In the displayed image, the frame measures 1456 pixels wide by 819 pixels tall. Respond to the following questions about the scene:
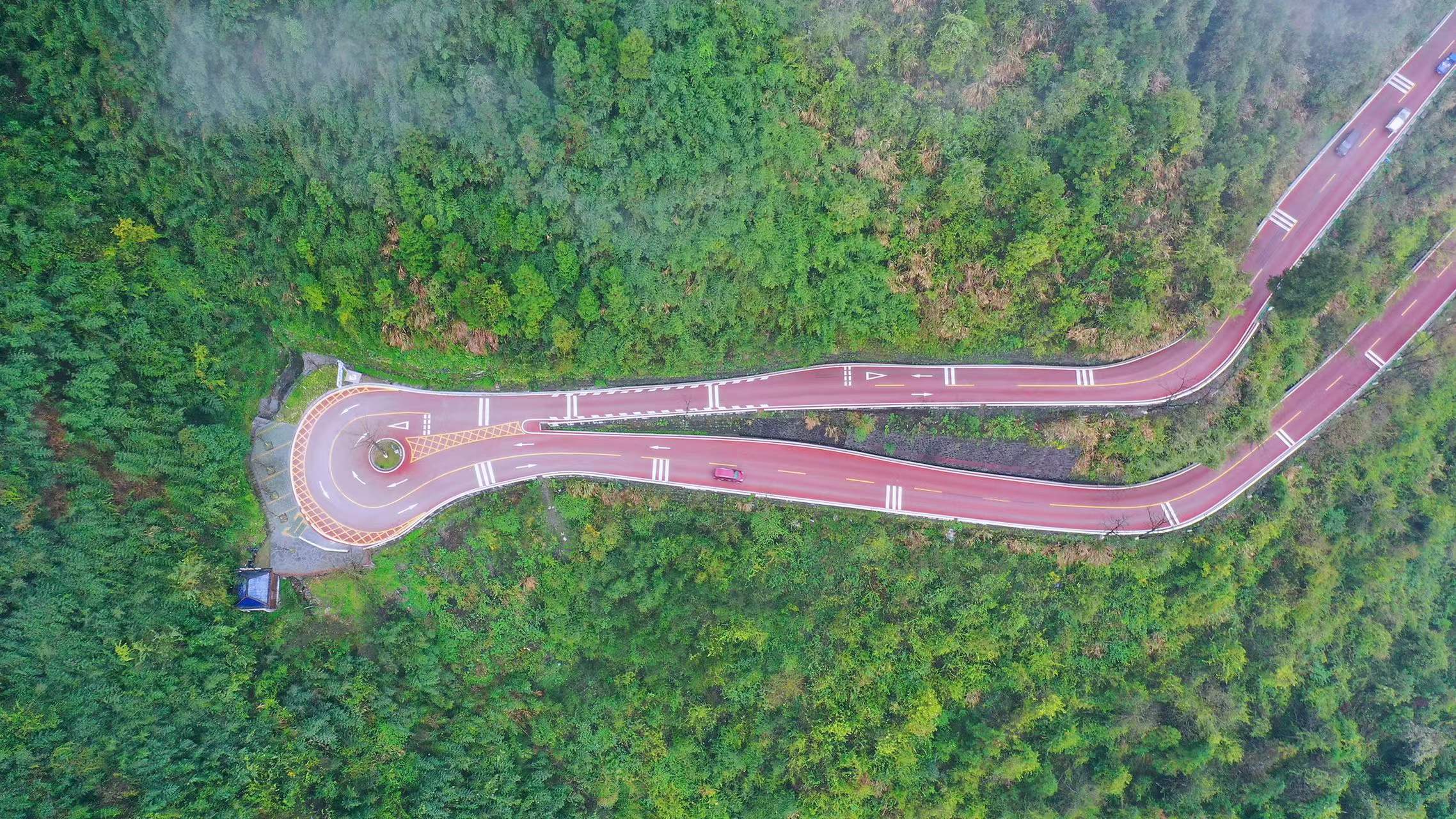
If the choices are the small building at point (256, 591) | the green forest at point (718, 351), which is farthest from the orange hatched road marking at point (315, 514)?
the small building at point (256, 591)

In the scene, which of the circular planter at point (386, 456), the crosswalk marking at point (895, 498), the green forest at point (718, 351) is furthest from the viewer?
the crosswalk marking at point (895, 498)

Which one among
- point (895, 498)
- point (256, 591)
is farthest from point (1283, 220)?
point (256, 591)

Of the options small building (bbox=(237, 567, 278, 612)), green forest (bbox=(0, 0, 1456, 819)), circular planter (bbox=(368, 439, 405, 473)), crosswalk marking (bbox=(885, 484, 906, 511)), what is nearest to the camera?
green forest (bbox=(0, 0, 1456, 819))

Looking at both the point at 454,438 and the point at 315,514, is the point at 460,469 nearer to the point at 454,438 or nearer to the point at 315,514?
the point at 454,438

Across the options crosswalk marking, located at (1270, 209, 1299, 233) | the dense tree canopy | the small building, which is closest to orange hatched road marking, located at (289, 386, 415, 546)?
the small building

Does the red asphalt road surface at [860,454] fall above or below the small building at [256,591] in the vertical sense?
above

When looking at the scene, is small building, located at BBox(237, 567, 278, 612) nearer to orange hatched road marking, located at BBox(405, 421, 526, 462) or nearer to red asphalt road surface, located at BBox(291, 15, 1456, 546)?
red asphalt road surface, located at BBox(291, 15, 1456, 546)

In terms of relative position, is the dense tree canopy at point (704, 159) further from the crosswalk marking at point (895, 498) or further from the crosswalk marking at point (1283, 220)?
the crosswalk marking at point (895, 498)
